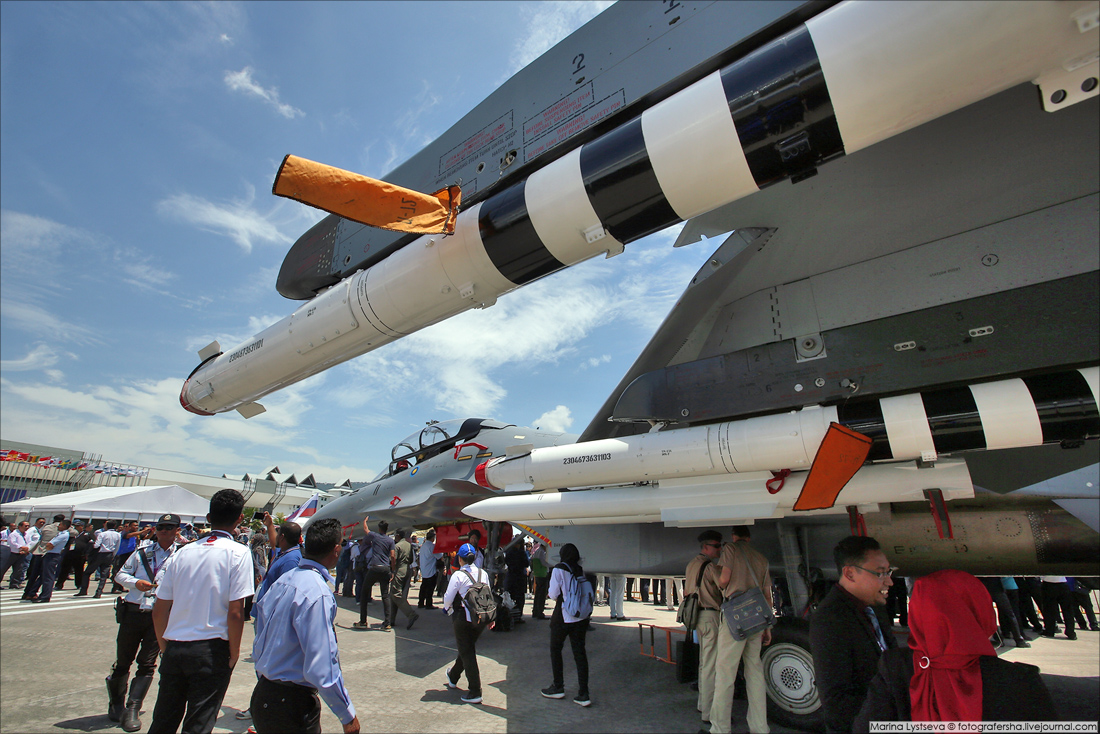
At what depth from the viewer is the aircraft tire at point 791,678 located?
387 centimetres

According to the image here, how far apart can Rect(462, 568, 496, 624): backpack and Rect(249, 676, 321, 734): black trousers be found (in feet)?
8.34

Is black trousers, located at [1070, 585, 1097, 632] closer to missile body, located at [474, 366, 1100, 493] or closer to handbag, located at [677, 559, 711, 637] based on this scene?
missile body, located at [474, 366, 1100, 493]

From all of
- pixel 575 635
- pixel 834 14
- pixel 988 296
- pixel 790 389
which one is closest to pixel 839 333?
pixel 790 389

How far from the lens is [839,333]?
377cm

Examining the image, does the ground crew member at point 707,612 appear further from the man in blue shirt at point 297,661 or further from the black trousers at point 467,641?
the man in blue shirt at point 297,661

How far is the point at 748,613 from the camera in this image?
3629mm

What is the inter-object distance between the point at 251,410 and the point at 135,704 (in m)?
3.25

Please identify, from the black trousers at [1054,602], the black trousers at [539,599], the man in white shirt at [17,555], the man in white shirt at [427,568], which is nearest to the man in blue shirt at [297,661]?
the black trousers at [539,599]

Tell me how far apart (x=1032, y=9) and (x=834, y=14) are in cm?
74

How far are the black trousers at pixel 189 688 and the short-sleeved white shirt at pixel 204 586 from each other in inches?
2.3

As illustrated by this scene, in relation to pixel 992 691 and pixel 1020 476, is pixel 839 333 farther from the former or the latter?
pixel 992 691

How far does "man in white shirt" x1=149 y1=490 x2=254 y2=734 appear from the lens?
2461mm

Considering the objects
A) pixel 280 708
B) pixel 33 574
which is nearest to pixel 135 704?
pixel 280 708

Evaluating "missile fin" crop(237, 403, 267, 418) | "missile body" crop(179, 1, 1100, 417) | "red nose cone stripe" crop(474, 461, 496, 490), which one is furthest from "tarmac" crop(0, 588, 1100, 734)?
"missile body" crop(179, 1, 1100, 417)
